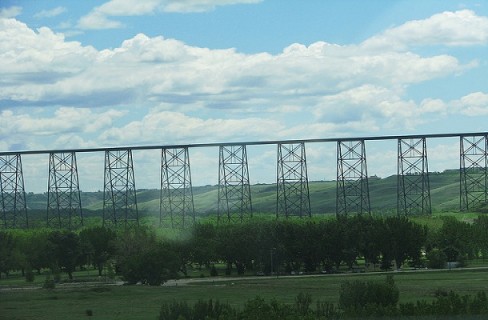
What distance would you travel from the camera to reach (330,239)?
69.1 m

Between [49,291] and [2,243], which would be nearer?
[49,291]

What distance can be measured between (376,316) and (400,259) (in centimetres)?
3807

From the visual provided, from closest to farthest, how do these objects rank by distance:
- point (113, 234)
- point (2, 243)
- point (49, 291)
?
point (49, 291)
point (2, 243)
point (113, 234)

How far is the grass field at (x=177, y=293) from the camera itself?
42281 mm

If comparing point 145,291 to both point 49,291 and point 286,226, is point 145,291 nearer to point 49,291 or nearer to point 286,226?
point 49,291

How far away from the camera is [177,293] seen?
50.2m

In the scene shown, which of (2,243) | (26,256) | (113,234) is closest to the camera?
(2,243)

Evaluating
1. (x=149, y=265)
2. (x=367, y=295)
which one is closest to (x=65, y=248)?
(x=149, y=265)

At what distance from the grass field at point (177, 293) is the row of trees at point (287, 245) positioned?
8163mm

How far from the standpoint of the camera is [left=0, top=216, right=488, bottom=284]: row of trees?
227ft

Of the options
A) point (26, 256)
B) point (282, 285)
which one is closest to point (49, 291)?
point (282, 285)

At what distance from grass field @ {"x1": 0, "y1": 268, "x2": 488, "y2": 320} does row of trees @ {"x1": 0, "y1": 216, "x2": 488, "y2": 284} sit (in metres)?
8.16

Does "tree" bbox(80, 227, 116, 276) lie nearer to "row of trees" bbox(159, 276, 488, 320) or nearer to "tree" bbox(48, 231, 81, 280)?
"tree" bbox(48, 231, 81, 280)

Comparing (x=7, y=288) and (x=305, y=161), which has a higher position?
(x=305, y=161)
